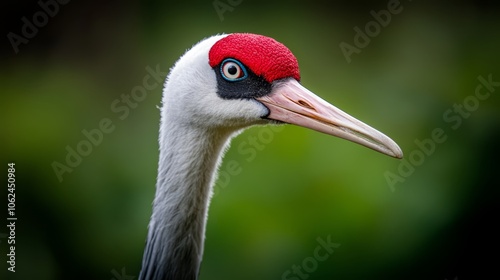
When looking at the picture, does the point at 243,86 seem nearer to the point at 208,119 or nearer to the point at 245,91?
the point at 245,91

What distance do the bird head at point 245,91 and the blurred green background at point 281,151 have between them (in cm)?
112

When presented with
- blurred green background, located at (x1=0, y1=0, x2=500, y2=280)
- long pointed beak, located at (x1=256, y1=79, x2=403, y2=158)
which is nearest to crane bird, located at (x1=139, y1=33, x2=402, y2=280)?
long pointed beak, located at (x1=256, y1=79, x2=403, y2=158)

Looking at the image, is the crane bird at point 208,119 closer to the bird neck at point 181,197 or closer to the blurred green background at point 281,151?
the bird neck at point 181,197

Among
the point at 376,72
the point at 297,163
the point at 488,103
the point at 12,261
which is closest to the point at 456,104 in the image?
the point at 488,103

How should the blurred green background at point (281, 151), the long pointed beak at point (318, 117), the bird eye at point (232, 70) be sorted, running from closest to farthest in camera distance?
the long pointed beak at point (318, 117) → the bird eye at point (232, 70) → the blurred green background at point (281, 151)

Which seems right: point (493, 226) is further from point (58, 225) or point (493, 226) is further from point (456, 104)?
point (58, 225)

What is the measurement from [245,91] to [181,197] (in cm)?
35

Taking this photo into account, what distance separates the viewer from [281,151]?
2912 millimetres

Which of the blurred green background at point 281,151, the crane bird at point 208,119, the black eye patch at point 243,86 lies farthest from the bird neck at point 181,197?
the blurred green background at point 281,151

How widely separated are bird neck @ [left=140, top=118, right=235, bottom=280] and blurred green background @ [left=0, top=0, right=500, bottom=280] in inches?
37.4

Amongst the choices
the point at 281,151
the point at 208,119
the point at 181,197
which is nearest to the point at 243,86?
the point at 208,119

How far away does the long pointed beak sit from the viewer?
5.25ft

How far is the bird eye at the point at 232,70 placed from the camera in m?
1.71

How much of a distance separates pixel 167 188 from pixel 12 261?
1.35 m
